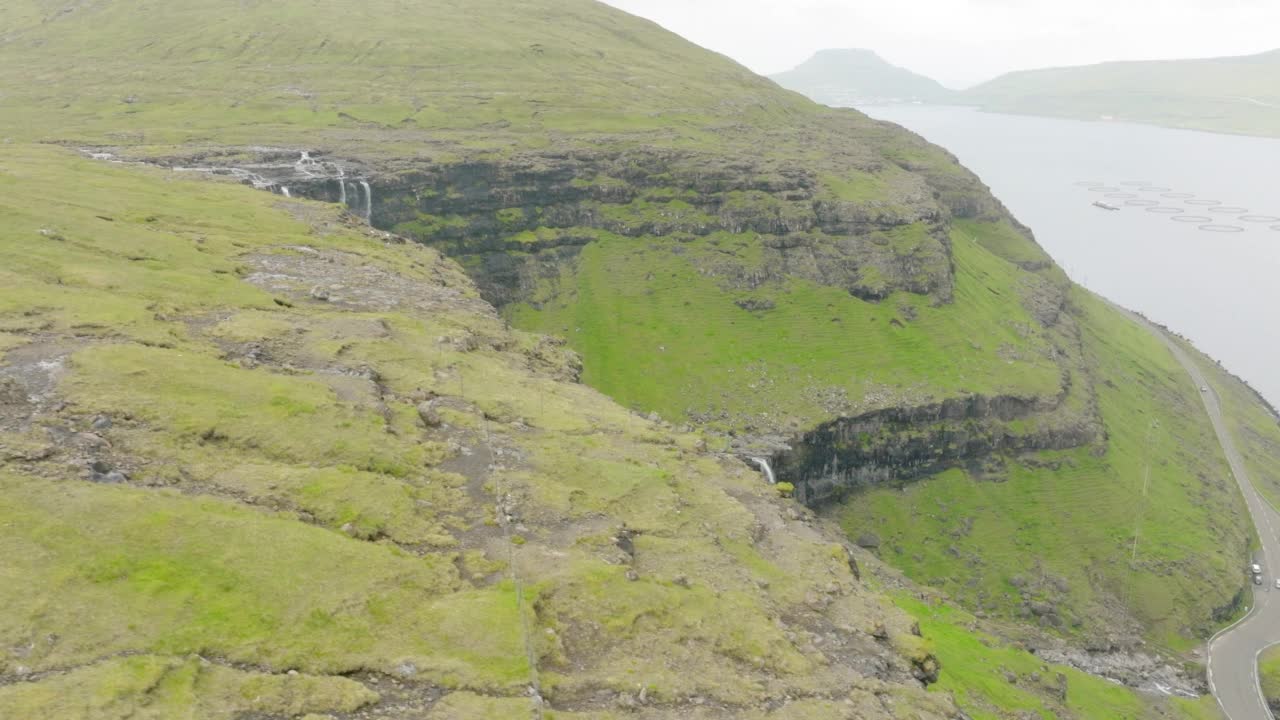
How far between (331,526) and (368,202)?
101 metres

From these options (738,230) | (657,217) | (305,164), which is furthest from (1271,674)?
(305,164)

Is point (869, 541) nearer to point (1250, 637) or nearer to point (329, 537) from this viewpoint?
point (1250, 637)

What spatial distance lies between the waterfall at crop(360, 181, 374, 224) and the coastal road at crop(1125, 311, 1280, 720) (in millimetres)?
125110

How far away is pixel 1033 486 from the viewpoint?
117m

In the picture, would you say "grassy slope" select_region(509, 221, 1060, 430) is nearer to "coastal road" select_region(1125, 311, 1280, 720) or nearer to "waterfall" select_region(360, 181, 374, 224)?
"waterfall" select_region(360, 181, 374, 224)

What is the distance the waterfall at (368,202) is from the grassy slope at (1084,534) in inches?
3280

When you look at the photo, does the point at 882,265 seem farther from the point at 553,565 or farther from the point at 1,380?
the point at 1,380

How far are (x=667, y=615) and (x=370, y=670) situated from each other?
1194 centimetres

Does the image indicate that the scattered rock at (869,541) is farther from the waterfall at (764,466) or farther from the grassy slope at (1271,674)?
the grassy slope at (1271,674)

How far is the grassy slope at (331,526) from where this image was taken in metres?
24.4

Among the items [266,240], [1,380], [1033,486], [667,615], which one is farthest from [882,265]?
[1,380]

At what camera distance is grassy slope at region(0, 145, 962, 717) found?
24.4 meters

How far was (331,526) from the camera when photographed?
31.6m

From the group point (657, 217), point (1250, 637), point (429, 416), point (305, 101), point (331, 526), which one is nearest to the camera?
point (331, 526)
